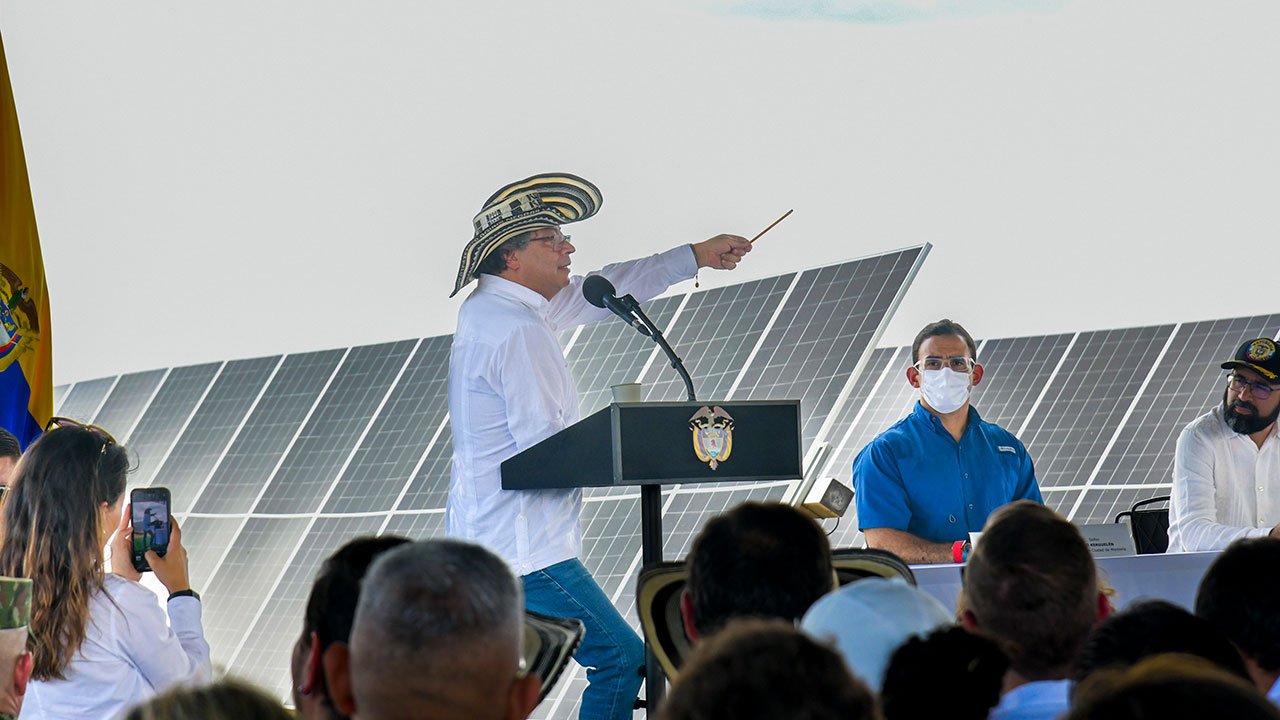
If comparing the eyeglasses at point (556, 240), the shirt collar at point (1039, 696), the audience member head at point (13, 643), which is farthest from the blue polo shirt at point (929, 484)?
the audience member head at point (13, 643)

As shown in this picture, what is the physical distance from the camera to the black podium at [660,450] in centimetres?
438

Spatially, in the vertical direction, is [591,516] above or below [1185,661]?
above

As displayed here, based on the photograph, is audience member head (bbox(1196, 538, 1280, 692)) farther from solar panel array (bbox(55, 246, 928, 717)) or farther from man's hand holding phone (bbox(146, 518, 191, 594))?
solar panel array (bbox(55, 246, 928, 717))

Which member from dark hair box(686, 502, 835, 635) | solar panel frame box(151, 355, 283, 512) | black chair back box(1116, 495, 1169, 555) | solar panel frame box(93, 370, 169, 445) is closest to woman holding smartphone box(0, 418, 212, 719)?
dark hair box(686, 502, 835, 635)

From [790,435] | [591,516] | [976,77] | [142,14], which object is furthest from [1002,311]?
[142,14]

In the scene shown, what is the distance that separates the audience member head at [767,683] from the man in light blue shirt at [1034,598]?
118 centimetres

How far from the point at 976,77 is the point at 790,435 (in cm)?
808

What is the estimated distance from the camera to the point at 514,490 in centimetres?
499

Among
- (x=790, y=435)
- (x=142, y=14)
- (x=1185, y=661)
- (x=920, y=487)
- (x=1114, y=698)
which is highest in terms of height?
(x=142, y=14)

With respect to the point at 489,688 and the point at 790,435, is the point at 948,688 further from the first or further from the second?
the point at 790,435

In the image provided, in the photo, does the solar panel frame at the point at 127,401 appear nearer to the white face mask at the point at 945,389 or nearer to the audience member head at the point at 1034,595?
the white face mask at the point at 945,389

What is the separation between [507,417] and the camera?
5078 millimetres

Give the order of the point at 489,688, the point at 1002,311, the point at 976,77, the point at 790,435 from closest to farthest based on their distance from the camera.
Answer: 1. the point at 489,688
2. the point at 790,435
3. the point at 1002,311
4. the point at 976,77

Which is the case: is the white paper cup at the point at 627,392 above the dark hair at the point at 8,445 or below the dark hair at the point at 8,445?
above
